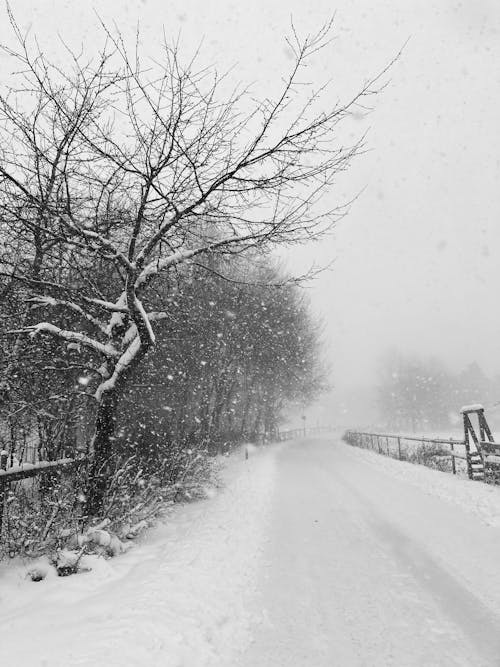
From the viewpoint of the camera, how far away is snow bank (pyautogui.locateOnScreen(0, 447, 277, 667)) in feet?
10.2

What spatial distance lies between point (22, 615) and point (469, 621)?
403 cm

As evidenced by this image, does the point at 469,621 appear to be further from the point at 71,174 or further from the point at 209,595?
the point at 71,174

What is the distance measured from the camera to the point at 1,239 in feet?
23.6

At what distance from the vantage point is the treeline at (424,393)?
6594 centimetres

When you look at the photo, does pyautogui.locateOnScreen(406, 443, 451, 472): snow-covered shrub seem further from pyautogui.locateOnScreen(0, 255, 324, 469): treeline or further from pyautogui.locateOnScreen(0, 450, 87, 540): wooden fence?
pyautogui.locateOnScreen(0, 450, 87, 540): wooden fence

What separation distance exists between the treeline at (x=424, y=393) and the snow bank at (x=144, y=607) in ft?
204

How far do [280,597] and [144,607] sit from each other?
4.58 ft

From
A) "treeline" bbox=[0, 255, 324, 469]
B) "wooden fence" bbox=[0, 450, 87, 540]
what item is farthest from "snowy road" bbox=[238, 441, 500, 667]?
"treeline" bbox=[0, 255, 324, 469]

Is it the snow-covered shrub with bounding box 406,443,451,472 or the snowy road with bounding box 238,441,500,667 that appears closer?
the snowy road with bounding box 238,441,500,667

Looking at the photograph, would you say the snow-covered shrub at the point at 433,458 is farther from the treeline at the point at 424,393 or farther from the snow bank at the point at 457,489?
the treeline at the point at 424,393

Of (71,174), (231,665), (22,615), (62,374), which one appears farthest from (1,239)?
(231,665)

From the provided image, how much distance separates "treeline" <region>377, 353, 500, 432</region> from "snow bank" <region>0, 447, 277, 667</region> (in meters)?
62.3

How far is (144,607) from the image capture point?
3.85 metres

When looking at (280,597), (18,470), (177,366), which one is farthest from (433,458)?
(18,470)
